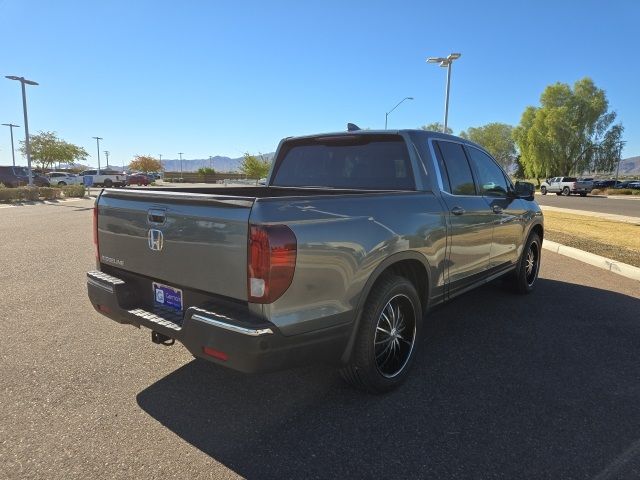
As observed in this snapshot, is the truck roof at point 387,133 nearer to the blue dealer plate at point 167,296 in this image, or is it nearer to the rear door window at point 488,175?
the rear door window at point 488,175

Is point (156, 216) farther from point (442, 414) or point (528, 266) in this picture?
point (528, 266)

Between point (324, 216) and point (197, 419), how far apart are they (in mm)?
1521

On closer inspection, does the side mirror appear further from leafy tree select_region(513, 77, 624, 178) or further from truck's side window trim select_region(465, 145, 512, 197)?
leafy tree select_region(513, 77, 624, 178)

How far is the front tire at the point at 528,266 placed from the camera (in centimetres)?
568

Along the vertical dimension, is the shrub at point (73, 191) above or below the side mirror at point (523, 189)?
below

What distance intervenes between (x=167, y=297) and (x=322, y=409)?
4.16 feet

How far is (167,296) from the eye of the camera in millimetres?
2965

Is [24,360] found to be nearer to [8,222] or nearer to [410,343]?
[410,343]

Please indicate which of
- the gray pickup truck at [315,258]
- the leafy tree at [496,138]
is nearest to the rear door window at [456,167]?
the gray pickup truck at [315,258]

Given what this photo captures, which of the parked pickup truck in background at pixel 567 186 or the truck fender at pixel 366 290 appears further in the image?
the parked pickup truck in background at pixel 567 186

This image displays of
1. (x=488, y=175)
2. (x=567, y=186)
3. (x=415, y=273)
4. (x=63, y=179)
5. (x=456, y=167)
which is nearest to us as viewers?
(x=415, y=273)

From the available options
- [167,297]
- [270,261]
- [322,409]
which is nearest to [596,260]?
[322,409]

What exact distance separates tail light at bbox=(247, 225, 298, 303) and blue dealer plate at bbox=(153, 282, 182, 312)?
2.29 ft

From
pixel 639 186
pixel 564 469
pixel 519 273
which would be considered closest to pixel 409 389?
pixel 564 469
